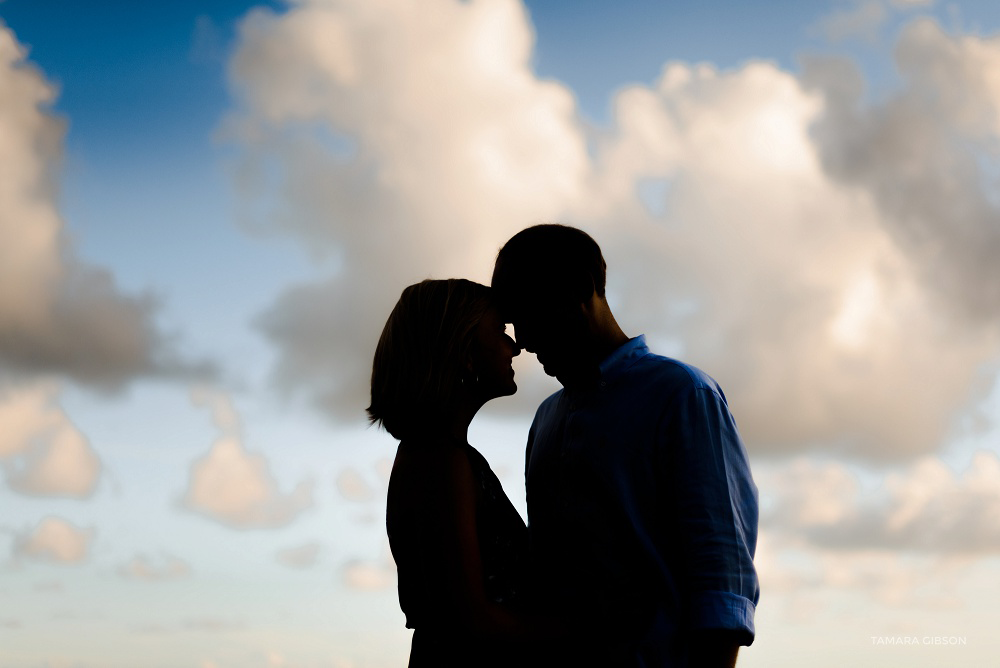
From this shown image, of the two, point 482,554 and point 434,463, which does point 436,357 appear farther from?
point 482,554

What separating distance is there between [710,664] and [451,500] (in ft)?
4.04

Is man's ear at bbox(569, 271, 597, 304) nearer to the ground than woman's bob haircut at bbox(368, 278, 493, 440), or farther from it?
farther from it

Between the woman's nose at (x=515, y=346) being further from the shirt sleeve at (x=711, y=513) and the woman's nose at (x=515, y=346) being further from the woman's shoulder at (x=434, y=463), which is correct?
the shirt sleeve at (x=711, y=513)

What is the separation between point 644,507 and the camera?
3.76 meters

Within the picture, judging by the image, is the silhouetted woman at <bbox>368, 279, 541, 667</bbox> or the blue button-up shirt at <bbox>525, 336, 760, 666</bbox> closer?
the blue button-up shirt at <bbox>525, 336, 760, 666</bbox>

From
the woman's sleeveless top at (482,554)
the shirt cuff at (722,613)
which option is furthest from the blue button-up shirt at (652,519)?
the woman's sleeveless top at (482,554)

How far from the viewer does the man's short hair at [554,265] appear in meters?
4.07

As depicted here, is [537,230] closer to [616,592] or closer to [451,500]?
[451,500]

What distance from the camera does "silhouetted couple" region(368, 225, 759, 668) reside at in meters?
3.63

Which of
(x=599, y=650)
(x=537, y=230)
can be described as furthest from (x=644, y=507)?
(x=537, y=230)

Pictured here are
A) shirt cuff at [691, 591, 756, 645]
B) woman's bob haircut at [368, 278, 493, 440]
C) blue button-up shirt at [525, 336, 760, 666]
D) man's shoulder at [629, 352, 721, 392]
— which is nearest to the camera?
shirt cuff at [691, 591, 756, 645]

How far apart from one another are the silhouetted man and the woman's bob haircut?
10.0 inches

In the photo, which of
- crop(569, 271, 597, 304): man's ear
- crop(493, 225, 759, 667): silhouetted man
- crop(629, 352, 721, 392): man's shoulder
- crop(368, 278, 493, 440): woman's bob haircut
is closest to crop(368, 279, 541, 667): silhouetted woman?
crop(368, 278, 493, 440): woman's bob haircut

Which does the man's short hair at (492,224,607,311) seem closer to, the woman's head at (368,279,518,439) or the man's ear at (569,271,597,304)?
the man's ear at (569,271,597,304)
